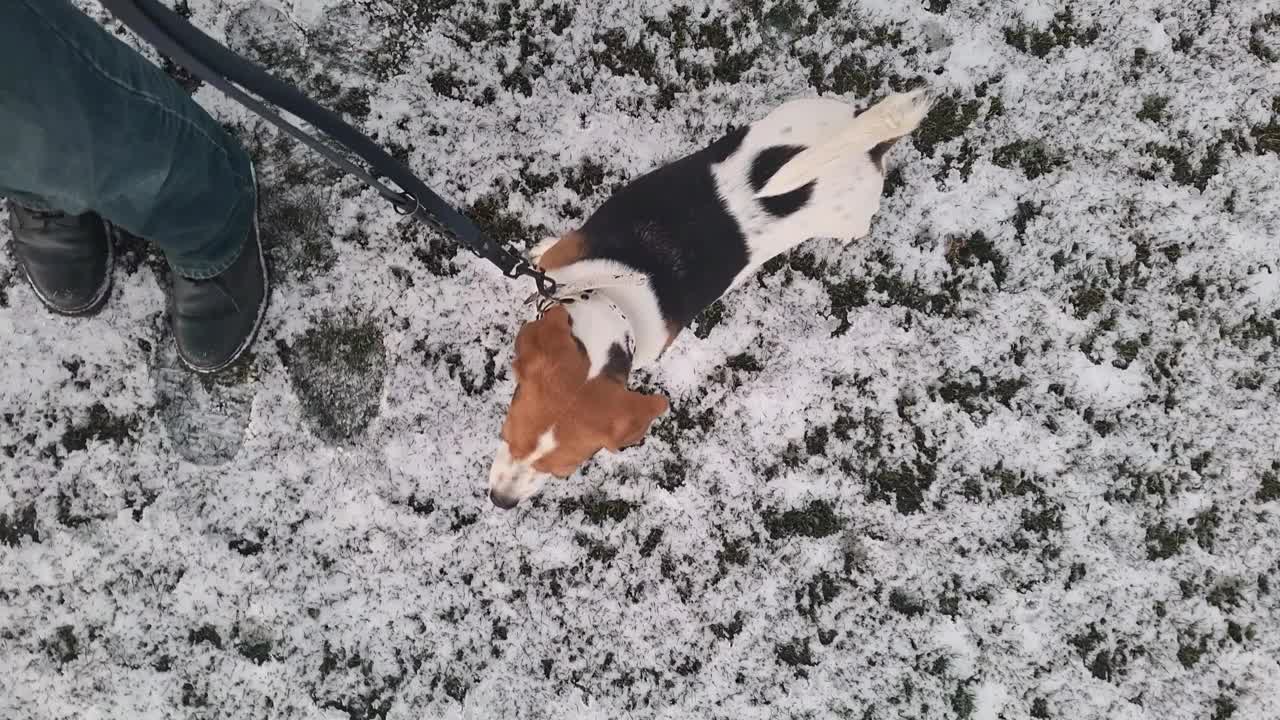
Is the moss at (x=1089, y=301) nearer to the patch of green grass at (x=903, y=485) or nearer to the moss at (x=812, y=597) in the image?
the patch of green grass at (x=903, y=485)

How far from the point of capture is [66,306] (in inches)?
100.0

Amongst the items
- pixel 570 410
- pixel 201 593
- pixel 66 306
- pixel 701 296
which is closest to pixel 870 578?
pixel 701 296

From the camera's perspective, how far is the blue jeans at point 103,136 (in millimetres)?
1443

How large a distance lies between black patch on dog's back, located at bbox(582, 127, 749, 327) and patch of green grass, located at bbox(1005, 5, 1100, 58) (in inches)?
51.2

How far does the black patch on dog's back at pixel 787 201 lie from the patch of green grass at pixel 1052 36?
122cm

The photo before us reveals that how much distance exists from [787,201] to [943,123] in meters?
0.94

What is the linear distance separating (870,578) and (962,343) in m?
0.94

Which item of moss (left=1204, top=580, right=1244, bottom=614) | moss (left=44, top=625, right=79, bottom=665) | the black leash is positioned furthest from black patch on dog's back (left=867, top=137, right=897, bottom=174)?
moss (left=44, top=625, right=79, bottom=665)

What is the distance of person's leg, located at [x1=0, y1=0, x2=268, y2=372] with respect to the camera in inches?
57.2

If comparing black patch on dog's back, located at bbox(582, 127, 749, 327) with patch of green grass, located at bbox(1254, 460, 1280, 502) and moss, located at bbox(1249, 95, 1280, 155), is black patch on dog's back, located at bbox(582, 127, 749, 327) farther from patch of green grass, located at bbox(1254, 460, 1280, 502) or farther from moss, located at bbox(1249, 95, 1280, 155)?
patch of green grass, located at bbox(1254, 460, 1280, 502)

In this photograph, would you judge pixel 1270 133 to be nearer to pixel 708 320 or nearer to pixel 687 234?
pixel 708 320

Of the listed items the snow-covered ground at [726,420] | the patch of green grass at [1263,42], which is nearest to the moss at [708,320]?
the snow-covered ground at [726,420]

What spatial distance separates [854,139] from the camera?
2.13 meters

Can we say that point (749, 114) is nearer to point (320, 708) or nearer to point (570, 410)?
point (570, 410)
